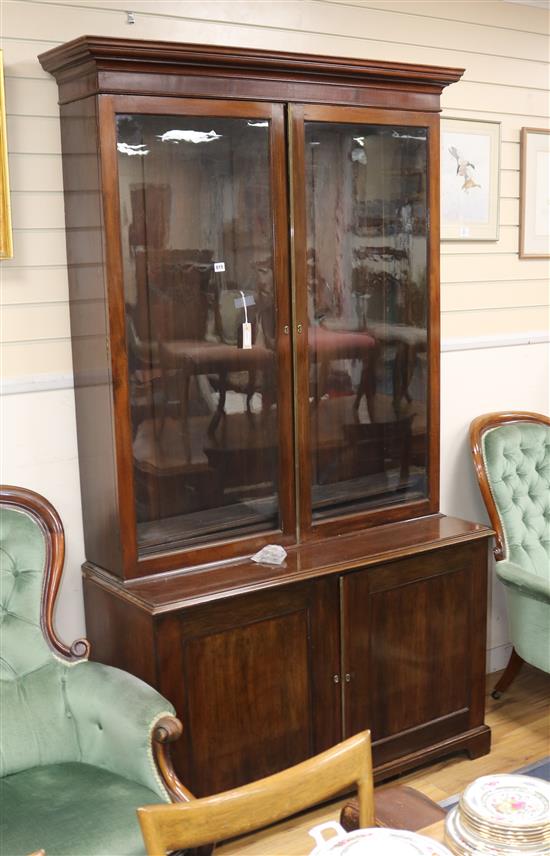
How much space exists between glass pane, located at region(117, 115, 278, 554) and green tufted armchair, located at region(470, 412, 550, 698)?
0.90 m

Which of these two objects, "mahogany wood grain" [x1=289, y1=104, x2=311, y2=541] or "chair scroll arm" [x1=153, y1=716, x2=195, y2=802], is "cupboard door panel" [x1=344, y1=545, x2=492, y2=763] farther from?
"chair scroll arm" [x1=153, y1=716, x2=195, y2=802]

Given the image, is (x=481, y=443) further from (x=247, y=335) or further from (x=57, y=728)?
(x=57, y=728)

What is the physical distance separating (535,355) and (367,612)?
4.79ft

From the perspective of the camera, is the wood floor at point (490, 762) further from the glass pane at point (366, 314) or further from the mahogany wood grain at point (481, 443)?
the glass pane at point (366, 314)

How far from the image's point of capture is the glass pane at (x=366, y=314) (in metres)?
2.71

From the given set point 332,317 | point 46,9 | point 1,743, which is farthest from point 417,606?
point 46,9

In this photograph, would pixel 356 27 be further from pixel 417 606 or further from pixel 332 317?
pixel 417 606

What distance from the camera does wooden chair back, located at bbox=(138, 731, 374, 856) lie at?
1245 mm

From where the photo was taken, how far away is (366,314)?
283 centimetres

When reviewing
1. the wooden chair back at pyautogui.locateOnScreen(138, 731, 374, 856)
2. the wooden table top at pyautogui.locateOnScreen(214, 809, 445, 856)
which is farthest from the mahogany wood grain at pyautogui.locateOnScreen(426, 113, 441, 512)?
the wooden chair back at pyautogui.locateOnScreen(138, 731, 374, 856)

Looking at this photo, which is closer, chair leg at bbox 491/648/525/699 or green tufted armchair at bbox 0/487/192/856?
green tufted armchair at bbox 0/487/192/856

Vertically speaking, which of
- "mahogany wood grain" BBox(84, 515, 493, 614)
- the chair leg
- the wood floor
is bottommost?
the wood floor

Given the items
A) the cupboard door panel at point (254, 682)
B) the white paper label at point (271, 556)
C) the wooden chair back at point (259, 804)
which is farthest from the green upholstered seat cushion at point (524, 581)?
the wooden chair back at point (259, 804)

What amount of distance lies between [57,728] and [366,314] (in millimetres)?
1431
